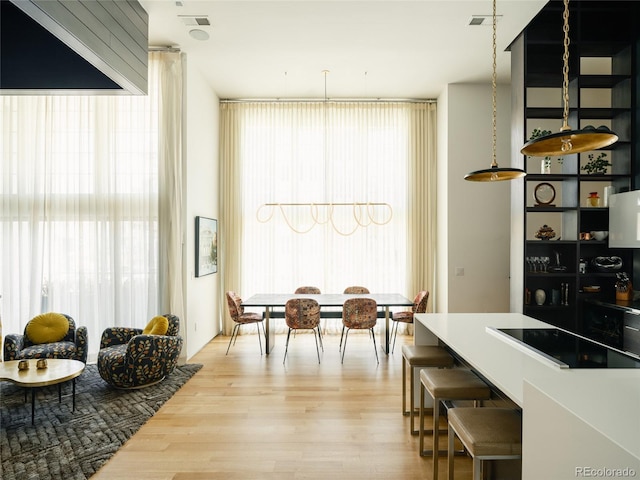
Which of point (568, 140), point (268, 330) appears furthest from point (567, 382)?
point (268, 330)

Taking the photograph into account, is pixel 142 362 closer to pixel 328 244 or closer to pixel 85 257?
pixel 85 257

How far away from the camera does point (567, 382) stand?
4.83ft

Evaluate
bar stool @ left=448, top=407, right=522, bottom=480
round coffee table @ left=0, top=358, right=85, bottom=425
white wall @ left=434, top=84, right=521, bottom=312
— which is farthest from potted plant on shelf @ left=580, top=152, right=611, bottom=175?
round coffee table @ left=0, top=358, right=85, bottom=425

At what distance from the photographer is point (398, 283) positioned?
637cm


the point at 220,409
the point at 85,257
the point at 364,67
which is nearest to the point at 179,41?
the point at 364,67

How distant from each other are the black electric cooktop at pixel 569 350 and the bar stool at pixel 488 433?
351 mm

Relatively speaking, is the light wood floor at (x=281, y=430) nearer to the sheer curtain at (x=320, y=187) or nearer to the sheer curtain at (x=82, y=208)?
the sheer curtain at (x=82, y=208)

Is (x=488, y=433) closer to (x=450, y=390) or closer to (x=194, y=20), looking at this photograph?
(x=450, y=390)

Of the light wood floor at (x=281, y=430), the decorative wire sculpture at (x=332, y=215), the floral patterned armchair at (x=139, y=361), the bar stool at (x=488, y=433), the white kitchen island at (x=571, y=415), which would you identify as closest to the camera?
the white kitchen island at (x=571, y=415)

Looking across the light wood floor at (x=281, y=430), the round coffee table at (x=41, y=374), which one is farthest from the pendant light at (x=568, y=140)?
the round coffee table at (x=41, y=374)

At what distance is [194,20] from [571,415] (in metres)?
4.57

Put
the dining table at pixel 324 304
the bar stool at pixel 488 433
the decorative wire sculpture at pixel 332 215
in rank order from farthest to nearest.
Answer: the decorative wire sculpture at pixel 332 215
the dining table at pixel 324 304
the bar stool at pixel 488 433

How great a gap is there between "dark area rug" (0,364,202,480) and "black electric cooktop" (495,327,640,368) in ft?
9.09

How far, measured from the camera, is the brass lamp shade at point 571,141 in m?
1.91
